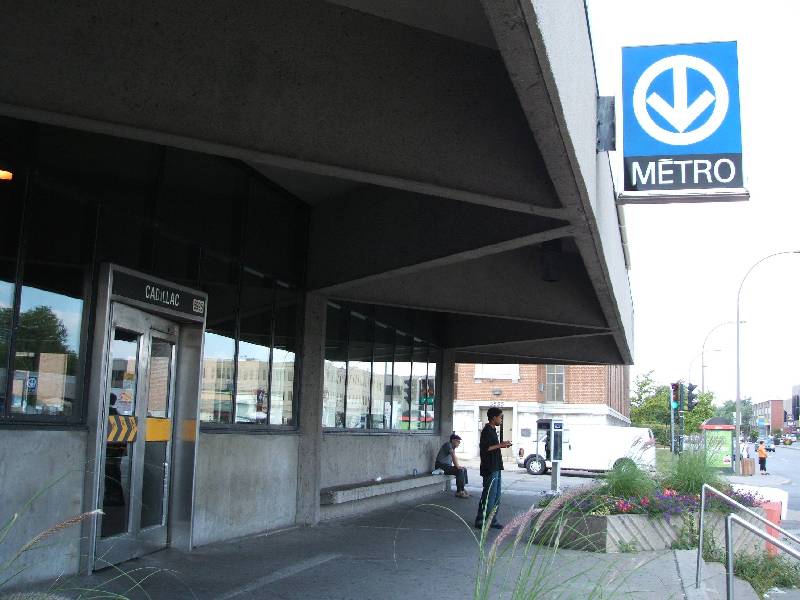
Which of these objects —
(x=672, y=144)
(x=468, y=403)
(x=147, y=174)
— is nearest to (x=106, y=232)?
(x=147, y=174)

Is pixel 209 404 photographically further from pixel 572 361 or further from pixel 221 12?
pixel 572 361

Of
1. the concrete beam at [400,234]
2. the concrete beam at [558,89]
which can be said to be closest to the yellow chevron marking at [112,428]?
the concrete beam at [400,234]

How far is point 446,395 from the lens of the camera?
19.7m

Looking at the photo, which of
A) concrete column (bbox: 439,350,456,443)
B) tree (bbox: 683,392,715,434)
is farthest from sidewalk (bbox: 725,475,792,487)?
tree (bbox: 683,392,715,434)

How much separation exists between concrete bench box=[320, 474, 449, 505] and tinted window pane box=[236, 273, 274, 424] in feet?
5.99

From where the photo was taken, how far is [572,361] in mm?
20562

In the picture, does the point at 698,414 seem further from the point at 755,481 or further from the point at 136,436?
the point at 136,436

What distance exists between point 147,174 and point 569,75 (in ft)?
13.8

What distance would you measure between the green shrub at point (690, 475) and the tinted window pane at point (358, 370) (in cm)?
490

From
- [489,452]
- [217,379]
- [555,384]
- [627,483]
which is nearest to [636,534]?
[627,483]

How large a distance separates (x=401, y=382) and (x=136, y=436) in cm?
884

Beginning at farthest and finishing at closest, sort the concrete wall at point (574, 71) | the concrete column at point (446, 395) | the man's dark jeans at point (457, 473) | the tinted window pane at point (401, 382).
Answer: the concrete column at point (446, 395), the man's dark jeans at point (457, 473), the tinted window pane at point (401, 382), the concrete wall at point (574, 71)

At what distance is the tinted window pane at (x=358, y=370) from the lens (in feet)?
46.4

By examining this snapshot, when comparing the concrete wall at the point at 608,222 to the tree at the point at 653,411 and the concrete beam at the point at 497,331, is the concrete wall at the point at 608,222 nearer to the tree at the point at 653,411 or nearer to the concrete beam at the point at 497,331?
the concrete beam at the point at 497,331
